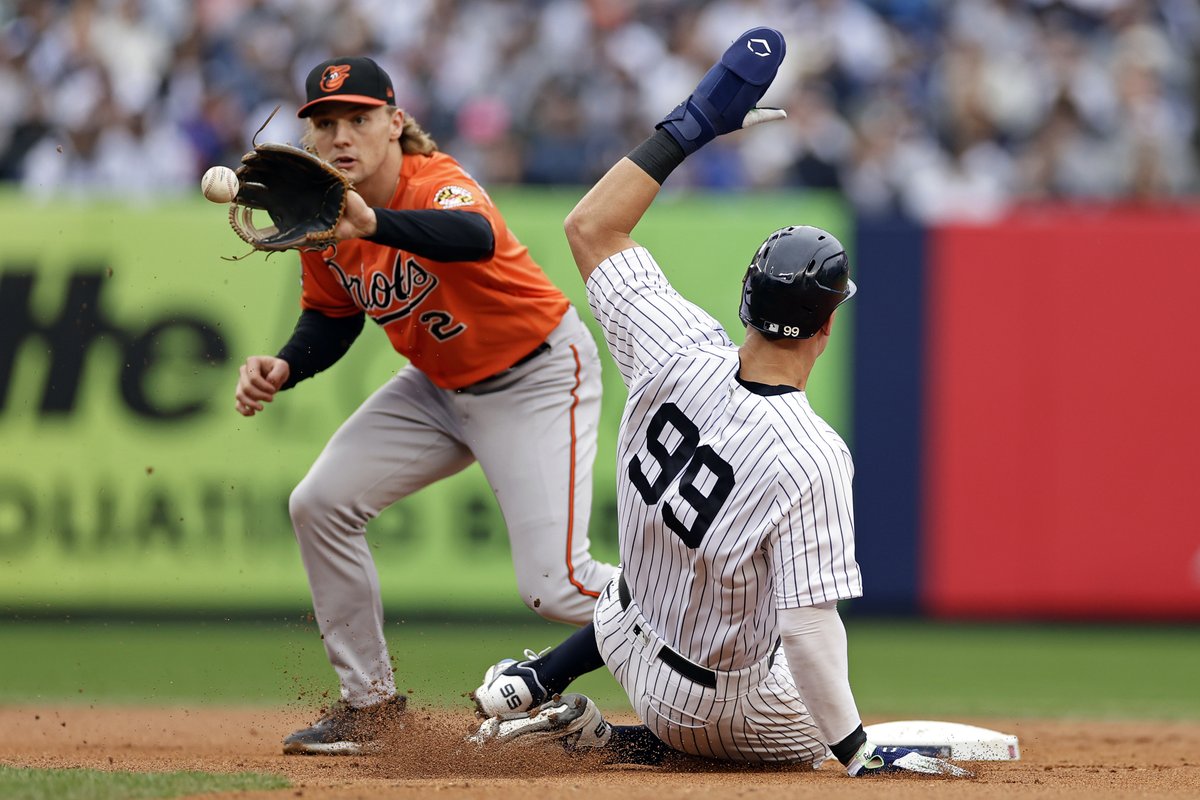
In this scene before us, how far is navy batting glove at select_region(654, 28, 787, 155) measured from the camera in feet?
13.8

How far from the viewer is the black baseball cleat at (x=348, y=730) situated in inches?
192

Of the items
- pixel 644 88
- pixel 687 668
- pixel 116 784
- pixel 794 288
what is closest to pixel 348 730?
pixel 116 784

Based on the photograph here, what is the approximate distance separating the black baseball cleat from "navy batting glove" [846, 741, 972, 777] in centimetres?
162

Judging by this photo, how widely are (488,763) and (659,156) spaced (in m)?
1.68

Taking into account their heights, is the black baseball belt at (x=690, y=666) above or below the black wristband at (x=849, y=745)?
above

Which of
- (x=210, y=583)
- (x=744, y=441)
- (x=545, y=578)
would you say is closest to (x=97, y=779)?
(x=545, y=578)

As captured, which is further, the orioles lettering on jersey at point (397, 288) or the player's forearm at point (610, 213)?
the orioles lettering on jersey at point (397, 288)

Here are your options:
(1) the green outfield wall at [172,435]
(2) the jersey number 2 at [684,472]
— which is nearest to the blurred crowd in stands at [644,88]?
(1) the green outfield wall at [172,435]

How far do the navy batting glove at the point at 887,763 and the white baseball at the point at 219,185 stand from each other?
6.57 ft

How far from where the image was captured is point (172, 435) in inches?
339

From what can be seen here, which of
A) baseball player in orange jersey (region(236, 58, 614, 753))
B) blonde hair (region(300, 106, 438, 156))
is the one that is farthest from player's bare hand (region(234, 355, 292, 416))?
blonde hair (region(300, 106, 438, 156))

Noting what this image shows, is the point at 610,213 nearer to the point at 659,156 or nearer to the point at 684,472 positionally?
the point at 659,156

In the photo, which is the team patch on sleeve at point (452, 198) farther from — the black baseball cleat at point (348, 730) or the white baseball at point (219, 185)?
the black baseball cleat at point (348, 730)

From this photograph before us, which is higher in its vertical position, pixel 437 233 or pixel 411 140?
pixel 411 140
